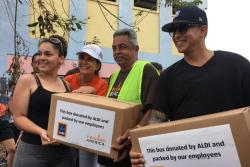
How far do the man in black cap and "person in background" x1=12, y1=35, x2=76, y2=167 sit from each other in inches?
34.1

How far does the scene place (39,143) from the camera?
10.4ft

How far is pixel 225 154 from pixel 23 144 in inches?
62.2

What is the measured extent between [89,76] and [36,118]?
632 millimetres

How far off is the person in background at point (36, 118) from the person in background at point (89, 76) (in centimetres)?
35

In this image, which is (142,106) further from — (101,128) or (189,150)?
(189,150)

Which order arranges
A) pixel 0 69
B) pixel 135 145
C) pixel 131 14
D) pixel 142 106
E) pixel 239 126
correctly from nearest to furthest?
1. pixel 239 126
2. pixel 135 145
3. pixel 142 106
4. pixel 0 69
5. pixel 131 14

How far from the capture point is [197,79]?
8.61 ft

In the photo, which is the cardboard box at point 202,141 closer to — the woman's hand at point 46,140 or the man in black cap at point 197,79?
the man in black cap at point 197,79

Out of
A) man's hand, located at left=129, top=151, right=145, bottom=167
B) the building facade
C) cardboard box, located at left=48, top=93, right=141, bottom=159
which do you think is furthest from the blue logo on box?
the building facade

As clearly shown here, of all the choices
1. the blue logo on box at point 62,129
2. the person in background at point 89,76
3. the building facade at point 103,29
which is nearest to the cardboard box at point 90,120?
the blue logo on box at point 62,129

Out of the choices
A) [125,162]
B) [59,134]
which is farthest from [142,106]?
[59,134]

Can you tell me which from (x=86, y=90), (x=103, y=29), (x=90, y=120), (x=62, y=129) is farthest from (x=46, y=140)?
(x=103, y=29)

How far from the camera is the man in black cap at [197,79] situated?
255 cm

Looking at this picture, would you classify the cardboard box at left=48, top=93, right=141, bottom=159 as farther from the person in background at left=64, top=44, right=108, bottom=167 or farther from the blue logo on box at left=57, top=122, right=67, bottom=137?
the person in background at left=64, top=44, right=108, bottom=167
